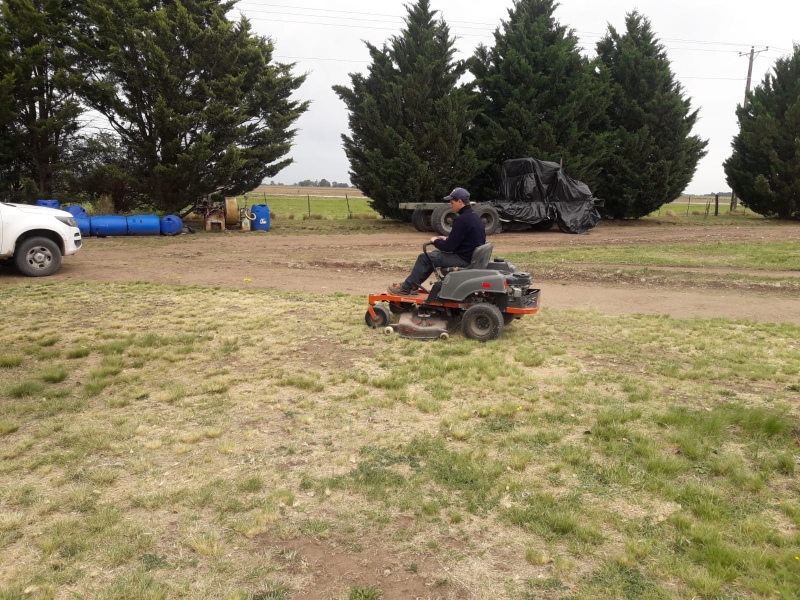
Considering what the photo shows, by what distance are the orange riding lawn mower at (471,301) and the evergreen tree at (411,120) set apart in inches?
642

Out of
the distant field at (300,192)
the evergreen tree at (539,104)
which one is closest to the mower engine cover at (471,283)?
the evergreen tree at (539,104)

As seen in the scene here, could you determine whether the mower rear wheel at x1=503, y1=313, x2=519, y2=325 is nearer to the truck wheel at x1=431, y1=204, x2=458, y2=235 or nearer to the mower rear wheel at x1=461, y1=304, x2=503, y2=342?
the mower rear wheel at x1=461, y1=304, x2=503, y2=342

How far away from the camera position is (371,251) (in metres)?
16.0

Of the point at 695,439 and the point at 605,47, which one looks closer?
the point at 695,439

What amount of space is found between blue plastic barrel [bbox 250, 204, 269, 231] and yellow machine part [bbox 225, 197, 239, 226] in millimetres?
599

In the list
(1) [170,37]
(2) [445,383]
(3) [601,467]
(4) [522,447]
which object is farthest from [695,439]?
(1) [170,37]

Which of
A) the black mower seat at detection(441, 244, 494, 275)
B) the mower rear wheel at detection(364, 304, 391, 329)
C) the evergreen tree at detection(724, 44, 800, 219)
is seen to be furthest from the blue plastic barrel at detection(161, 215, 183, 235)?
the evergreen tree at detection(724, 44, 800, 219)

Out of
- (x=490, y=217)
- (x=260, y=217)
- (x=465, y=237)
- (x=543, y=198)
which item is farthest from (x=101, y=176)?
(x=465, y=237)

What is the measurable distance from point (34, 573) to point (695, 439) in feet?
13.7

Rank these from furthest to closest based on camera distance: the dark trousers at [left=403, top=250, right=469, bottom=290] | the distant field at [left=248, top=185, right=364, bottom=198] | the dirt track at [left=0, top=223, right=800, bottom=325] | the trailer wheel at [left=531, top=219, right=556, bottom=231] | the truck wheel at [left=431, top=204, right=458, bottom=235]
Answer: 1. the distant field at [left=248, top=185, right=364, bottom=198]
2. the trailer wheel at [left=531, top=219, right=556, bottom=231]
3. the truck wheel at [left=431, top=204, right=458, bottom=235]
4. the dirt track at [left=0, top=223, right=800, bottom=325]
5. the dark trousers at [left=403, top=250, right=469, bottom=290]

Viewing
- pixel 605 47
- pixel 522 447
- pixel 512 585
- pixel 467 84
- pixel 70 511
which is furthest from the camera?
pixel 605 47

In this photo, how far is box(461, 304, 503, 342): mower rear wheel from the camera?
7.08 m

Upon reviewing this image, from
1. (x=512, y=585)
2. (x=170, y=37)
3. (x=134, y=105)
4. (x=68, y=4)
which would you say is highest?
(x=68, y=4)

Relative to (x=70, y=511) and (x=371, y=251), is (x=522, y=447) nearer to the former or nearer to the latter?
(x=70, y=511)
